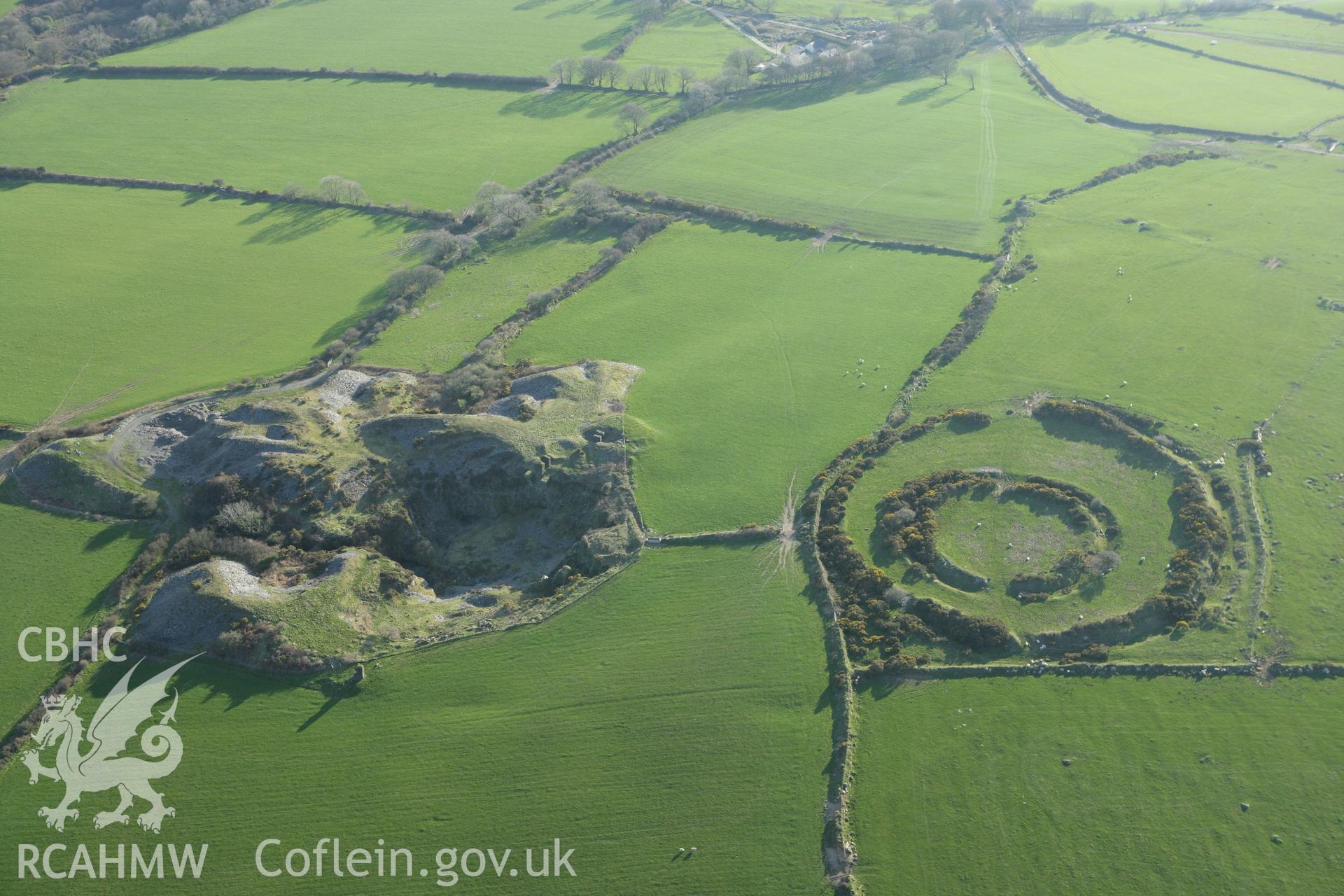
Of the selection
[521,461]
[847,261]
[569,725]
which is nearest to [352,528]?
[521,461]

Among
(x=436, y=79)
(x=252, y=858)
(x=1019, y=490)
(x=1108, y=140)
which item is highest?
(x=436, y=79)

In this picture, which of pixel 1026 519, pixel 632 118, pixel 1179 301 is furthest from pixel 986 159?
pixel 1026 519

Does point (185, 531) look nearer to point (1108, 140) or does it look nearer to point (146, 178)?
point (146, 178)

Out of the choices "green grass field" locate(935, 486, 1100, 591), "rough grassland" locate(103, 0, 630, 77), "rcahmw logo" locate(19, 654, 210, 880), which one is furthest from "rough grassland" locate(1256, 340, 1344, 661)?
"rough grassland" locate(103, 0, 630, 77)

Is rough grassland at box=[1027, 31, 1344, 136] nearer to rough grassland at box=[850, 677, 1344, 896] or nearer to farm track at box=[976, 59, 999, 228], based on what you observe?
farm track at box=[976, 59, 999, 228]

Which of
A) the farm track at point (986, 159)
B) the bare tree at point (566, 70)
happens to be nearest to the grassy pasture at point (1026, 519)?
the farm track at point (986, 159)

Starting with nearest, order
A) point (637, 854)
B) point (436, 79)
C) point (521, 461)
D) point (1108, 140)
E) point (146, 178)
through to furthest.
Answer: point (637, 854), point (521, 461), point (146, 178), point (1108, 140), point (436, 79)

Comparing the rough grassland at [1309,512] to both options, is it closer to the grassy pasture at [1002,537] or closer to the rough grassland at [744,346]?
the grassy pasture at [1002,537]

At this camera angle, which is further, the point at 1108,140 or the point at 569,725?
the point at 1108,140
